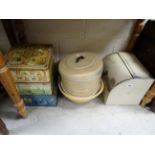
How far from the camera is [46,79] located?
88cm

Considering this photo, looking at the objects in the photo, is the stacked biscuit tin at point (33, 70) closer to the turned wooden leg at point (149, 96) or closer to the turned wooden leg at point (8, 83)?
the turned wooden leg at point (8, 83)

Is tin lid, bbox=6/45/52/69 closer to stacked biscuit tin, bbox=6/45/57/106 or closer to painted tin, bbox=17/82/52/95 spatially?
stacked biscuit tin, bbox=6/45/57/106

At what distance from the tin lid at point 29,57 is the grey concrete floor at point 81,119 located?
1.32 ft

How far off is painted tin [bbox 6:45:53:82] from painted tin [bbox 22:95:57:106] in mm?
171

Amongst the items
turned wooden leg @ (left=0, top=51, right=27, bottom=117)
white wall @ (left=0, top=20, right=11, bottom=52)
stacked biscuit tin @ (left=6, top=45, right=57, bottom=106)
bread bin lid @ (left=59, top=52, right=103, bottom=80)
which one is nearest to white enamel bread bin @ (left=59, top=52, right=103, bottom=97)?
bread bin lid @ (left=59, top=52, right=103, bottom=80)

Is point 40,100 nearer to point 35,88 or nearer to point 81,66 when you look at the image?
point 35,88

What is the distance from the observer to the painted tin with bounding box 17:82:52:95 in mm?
920

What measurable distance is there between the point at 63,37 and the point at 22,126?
0.71m

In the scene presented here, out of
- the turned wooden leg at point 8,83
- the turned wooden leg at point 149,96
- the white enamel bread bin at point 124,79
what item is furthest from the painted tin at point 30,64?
the turned wooden leg at point 149,96

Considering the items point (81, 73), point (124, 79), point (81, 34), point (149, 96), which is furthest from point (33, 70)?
point (149, 96)

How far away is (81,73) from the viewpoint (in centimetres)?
86

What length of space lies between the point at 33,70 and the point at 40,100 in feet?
0.98
